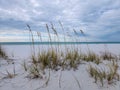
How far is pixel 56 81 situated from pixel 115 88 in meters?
0.83

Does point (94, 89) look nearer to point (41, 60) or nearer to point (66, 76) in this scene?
point (66, 76)

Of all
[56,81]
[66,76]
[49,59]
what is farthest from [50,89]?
[49,59]

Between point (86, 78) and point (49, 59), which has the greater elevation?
point (49, 59)

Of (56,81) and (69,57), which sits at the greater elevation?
(69,57)

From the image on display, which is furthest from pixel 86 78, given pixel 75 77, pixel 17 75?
pixel 17 75

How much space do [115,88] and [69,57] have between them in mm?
1117

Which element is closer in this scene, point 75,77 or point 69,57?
point 75,77

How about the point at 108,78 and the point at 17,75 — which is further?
the point at 17,75

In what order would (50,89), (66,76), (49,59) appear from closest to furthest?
(50,89), (66,76), (49,59)

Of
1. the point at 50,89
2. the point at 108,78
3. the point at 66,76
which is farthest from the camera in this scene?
the point at 66,76

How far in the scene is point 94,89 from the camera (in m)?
2.12

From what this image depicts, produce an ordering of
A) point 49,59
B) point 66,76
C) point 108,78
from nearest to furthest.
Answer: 1. point 108,78
2. point 66,76
3. point 49,59

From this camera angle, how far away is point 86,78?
7.89ft

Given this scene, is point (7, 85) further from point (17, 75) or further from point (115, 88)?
point (115, 88)
